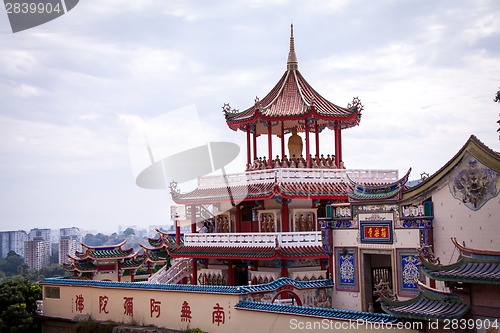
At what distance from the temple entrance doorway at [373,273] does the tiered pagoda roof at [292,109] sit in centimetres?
771

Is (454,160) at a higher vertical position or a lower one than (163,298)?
higher

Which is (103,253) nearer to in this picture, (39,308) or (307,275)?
(39,308)

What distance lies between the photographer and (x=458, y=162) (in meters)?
19.7

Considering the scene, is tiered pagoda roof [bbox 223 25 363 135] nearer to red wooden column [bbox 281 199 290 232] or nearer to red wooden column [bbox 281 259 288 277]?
red wooden column [bbox 281 199 290 232]

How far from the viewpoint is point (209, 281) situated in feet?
98.9

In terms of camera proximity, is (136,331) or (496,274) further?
(136,331)

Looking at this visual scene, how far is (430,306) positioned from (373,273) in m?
8.23

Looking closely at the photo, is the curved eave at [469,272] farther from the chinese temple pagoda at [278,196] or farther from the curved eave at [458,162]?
the chinese temple pagoda at [278,196]

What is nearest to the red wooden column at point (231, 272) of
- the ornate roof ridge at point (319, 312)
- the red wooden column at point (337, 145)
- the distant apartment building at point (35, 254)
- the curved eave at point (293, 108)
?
the curved eave at point (293, 108)

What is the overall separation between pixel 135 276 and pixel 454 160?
27740 mm

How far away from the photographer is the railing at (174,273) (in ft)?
105

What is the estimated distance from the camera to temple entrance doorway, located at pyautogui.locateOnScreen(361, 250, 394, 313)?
22.6 m

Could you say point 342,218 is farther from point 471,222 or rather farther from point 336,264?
point 471,222

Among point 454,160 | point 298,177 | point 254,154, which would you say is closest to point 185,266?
point 254,154
